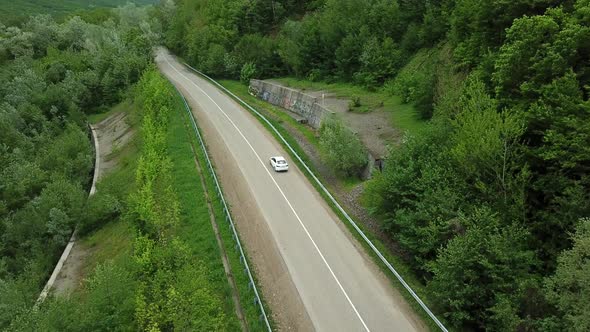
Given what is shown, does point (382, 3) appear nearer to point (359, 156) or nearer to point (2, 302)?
point (359, 156)

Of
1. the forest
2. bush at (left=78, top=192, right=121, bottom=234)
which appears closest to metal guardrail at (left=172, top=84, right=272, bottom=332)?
bush at (left=78, top=192, right=121, bottom=234)

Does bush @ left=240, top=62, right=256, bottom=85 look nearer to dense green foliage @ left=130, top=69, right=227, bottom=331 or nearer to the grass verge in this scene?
the grass verge

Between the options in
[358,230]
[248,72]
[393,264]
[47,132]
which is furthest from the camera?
[248,72]

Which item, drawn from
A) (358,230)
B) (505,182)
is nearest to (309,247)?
(358,230)

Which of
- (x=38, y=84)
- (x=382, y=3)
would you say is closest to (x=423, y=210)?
(x=382, y=3)

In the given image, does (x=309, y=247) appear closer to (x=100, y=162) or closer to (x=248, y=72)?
(x=100, y=162)

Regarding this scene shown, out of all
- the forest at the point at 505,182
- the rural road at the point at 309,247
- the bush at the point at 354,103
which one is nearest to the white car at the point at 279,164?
the rural road at the point at 309,247
